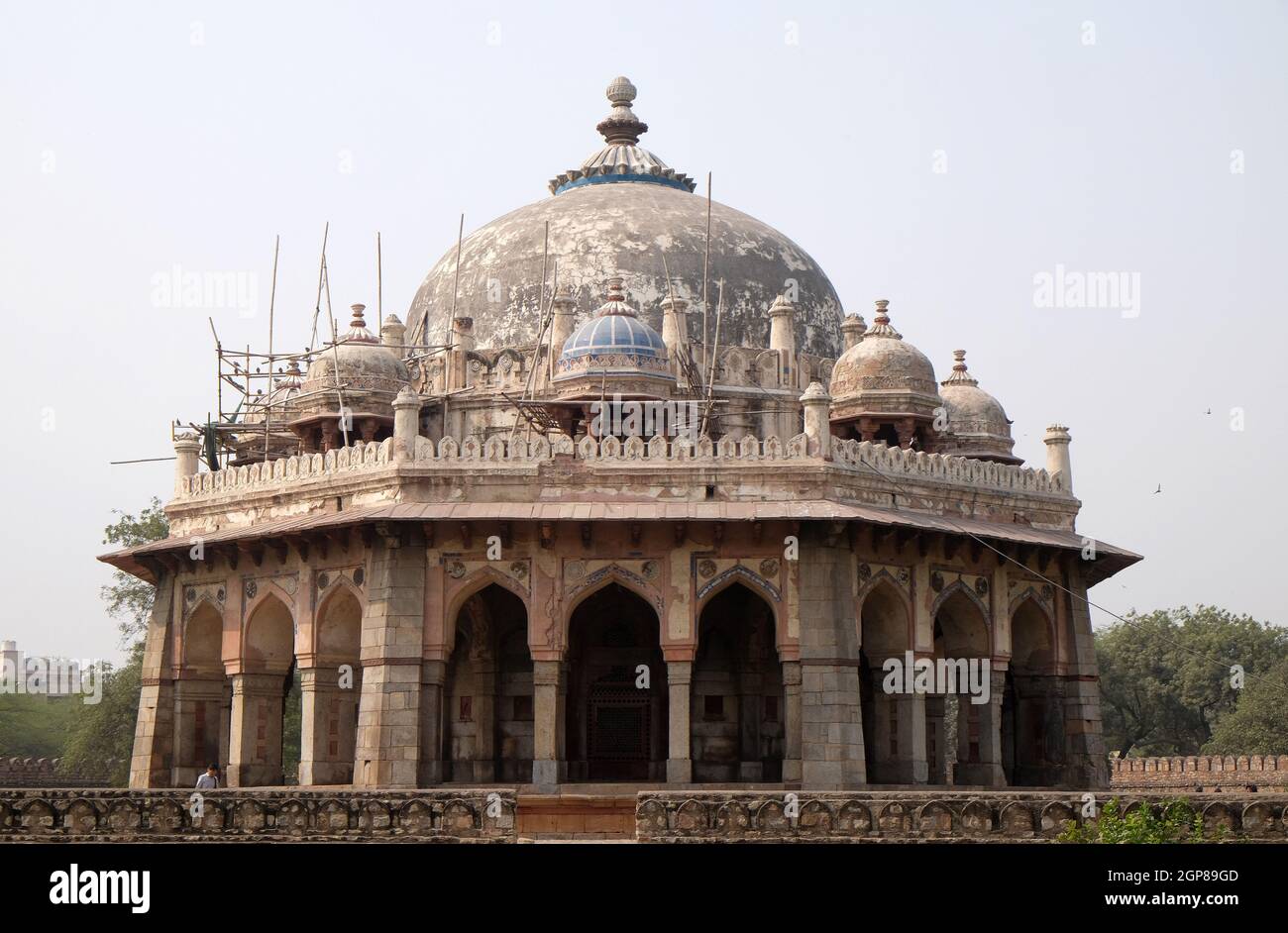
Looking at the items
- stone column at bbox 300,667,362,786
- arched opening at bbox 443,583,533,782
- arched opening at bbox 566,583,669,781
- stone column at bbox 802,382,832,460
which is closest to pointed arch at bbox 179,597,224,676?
stone column at bbox 300,667,362,786

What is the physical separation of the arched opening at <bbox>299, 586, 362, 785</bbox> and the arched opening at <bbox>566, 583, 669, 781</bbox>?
3.18 m

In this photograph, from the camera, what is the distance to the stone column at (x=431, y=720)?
2327 cm

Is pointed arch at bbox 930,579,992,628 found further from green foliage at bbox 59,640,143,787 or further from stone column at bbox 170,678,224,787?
green foliage at bbox 59,640,143,787

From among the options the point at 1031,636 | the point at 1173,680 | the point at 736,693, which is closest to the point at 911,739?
the point at 736,693

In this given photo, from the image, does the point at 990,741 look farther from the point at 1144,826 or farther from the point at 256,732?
the point at 256,732

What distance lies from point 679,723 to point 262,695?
270 inches

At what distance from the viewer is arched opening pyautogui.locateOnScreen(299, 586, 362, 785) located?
978 inches

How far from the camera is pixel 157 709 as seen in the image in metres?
27.1

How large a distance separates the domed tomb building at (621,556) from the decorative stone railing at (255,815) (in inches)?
225

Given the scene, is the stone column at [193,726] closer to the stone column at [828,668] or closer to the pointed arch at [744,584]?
the pointed arch at [744,584]

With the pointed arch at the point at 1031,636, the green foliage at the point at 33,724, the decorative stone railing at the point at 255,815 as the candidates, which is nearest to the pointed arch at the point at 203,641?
the decorative stone railing at the point at 255,815
